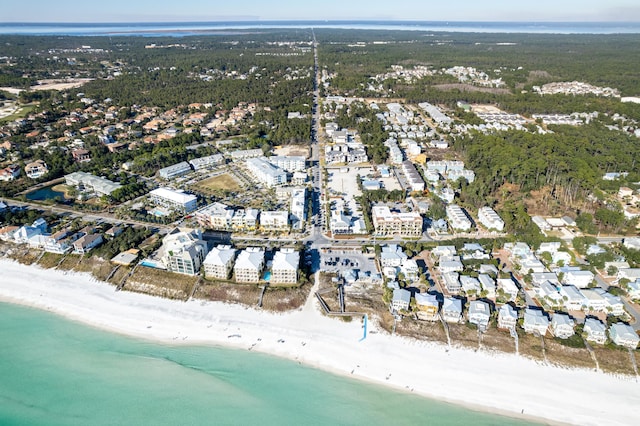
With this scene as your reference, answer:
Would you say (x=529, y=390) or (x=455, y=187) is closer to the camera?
(x=529, y=390)

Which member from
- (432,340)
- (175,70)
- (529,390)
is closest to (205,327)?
(432,340)

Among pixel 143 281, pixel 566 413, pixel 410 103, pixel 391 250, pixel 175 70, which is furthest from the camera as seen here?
pixel 175 70

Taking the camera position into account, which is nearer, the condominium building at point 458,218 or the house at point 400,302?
the house at point 400,302

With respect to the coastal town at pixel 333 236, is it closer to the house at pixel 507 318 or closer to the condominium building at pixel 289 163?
the house at pixel 507 318

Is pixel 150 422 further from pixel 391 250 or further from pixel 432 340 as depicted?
pixel 391 250

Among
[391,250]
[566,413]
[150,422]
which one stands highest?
[391,250]

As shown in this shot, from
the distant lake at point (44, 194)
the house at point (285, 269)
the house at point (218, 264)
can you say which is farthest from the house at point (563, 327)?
the distant lake at point (44, 194)
